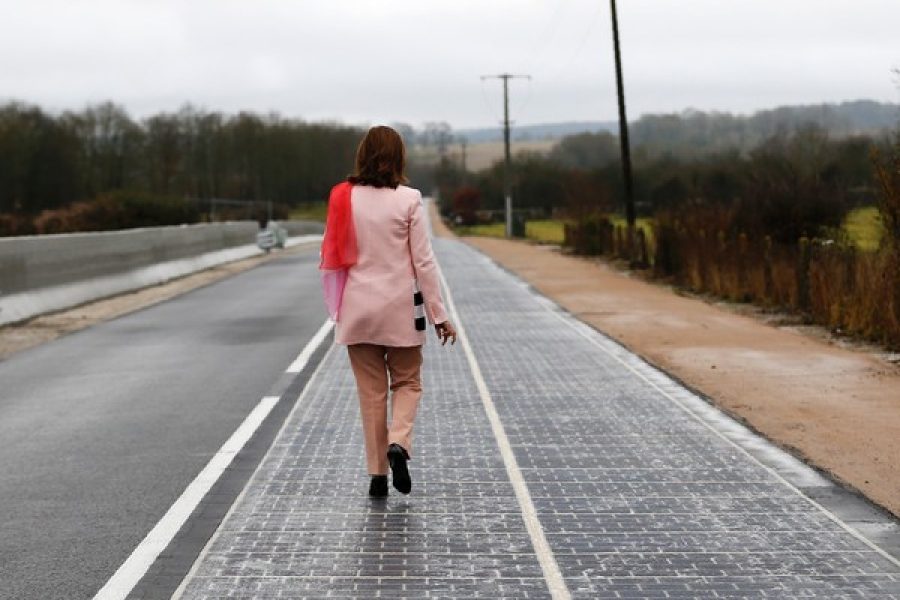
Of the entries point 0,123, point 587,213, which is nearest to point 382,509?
point 587,213

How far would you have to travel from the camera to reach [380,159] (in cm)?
681

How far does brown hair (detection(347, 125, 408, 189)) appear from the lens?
22.3ft

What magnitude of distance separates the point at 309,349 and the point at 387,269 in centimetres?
809

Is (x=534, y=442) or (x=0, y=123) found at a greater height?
(x=0, y=123)

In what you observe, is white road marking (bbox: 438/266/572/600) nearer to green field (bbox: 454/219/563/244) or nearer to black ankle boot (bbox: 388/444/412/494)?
black ankle boot (bbox: 388/444/412/494)

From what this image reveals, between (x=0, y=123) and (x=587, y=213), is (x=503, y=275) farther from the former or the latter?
(x=0, y=123)

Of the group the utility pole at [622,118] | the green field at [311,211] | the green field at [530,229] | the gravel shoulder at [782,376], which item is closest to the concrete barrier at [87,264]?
the gravel shoulder at [782,376]

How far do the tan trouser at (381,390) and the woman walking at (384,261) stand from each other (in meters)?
0.07

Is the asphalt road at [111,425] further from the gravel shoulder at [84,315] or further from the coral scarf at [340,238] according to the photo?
the coral scarf at [340,238]

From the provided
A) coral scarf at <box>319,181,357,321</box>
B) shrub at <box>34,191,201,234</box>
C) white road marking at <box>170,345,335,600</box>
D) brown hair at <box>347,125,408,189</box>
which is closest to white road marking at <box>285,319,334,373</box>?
white road marking at <box>170,345,335,600</box>

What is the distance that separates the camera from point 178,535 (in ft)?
20.5

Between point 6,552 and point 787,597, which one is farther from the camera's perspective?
point 6,552

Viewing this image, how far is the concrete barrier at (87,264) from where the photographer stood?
18.2 m

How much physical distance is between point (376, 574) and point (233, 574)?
2.04 ft
